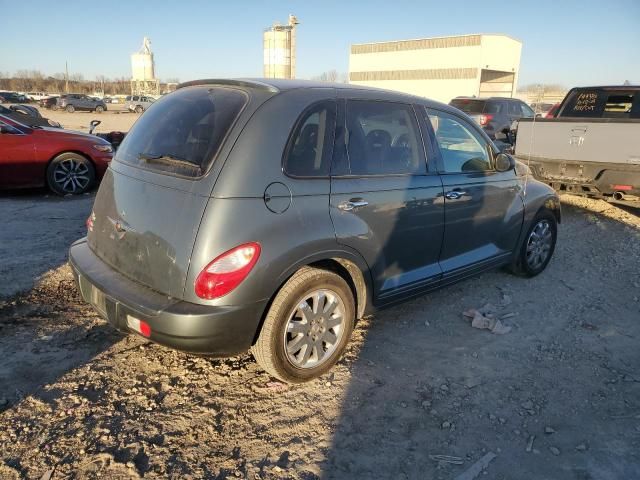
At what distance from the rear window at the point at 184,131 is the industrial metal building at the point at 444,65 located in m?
47.4

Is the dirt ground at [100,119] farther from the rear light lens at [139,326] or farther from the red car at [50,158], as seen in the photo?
the rear light lens at [139,326]

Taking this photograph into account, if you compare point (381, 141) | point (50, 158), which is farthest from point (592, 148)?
point (50, 158)

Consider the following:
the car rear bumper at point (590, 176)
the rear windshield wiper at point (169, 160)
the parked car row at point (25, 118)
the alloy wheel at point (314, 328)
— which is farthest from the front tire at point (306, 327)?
the parked car row at point (25, 118)

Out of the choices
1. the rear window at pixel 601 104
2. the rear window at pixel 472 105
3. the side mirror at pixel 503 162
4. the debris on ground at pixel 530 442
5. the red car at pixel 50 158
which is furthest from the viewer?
the rear window at pixel 472 105

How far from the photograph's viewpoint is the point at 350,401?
3.04 meters

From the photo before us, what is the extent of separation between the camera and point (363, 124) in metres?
3.33

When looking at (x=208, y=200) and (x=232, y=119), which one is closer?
(x=208, y=200)

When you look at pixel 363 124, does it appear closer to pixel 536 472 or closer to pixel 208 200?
pixel 208 200

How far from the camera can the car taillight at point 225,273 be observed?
261 cm

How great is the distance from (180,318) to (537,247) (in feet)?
12.8

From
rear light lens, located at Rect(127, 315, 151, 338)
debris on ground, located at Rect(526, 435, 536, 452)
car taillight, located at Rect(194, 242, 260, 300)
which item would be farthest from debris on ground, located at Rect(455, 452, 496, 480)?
rear light lens, located at Rect(127, 315, 151, 338)

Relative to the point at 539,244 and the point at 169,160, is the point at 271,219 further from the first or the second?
the point at 539,244

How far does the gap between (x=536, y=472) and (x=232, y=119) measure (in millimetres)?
2457

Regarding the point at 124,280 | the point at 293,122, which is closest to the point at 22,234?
the point at 124,280
